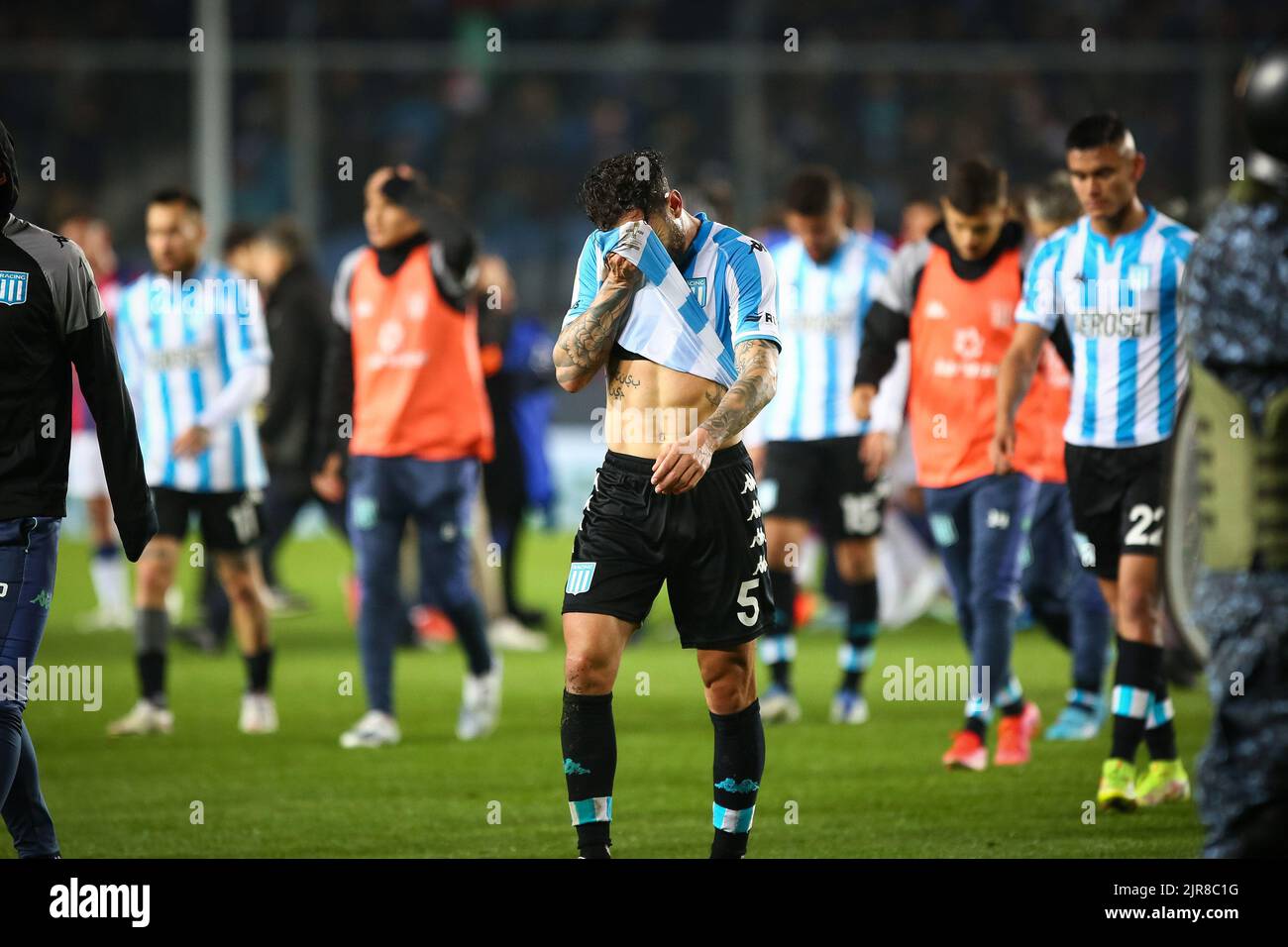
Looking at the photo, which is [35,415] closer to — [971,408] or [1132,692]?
[1132,692]

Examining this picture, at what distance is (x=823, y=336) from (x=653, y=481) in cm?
408

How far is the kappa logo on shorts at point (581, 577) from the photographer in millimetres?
5203

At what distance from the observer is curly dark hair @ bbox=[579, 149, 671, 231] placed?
5152 mm

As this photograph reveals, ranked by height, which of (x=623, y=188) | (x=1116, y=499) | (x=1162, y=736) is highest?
(x=623, y=188)

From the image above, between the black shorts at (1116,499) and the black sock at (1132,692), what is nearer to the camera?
the black shorts at (1116,499)

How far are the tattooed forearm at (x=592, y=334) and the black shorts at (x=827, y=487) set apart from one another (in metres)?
3.74

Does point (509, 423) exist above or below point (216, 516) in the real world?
above

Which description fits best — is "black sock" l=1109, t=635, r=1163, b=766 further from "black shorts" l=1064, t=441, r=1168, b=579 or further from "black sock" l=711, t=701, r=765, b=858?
"black sock" l=711, t=701, r=765, b=858

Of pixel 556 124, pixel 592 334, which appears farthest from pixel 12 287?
pixel 556 124

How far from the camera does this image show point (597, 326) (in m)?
5.10

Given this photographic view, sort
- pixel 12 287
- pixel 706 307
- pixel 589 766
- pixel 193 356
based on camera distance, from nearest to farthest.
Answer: pixel 12 287 < pixel 589 766 < pixel 706 307 < pixel 193 356

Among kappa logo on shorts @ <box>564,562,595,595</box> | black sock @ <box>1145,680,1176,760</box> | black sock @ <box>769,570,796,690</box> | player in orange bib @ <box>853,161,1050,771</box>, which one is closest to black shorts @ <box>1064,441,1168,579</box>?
black sock @ <box>1145,680,1176,760</box>

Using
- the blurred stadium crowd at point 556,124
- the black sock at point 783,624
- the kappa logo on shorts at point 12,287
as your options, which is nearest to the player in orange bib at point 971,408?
the black sock at point 783,624

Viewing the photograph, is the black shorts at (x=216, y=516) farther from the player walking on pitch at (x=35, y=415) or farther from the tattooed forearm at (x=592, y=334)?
the tattooed forearm at (x=592, y=334)
